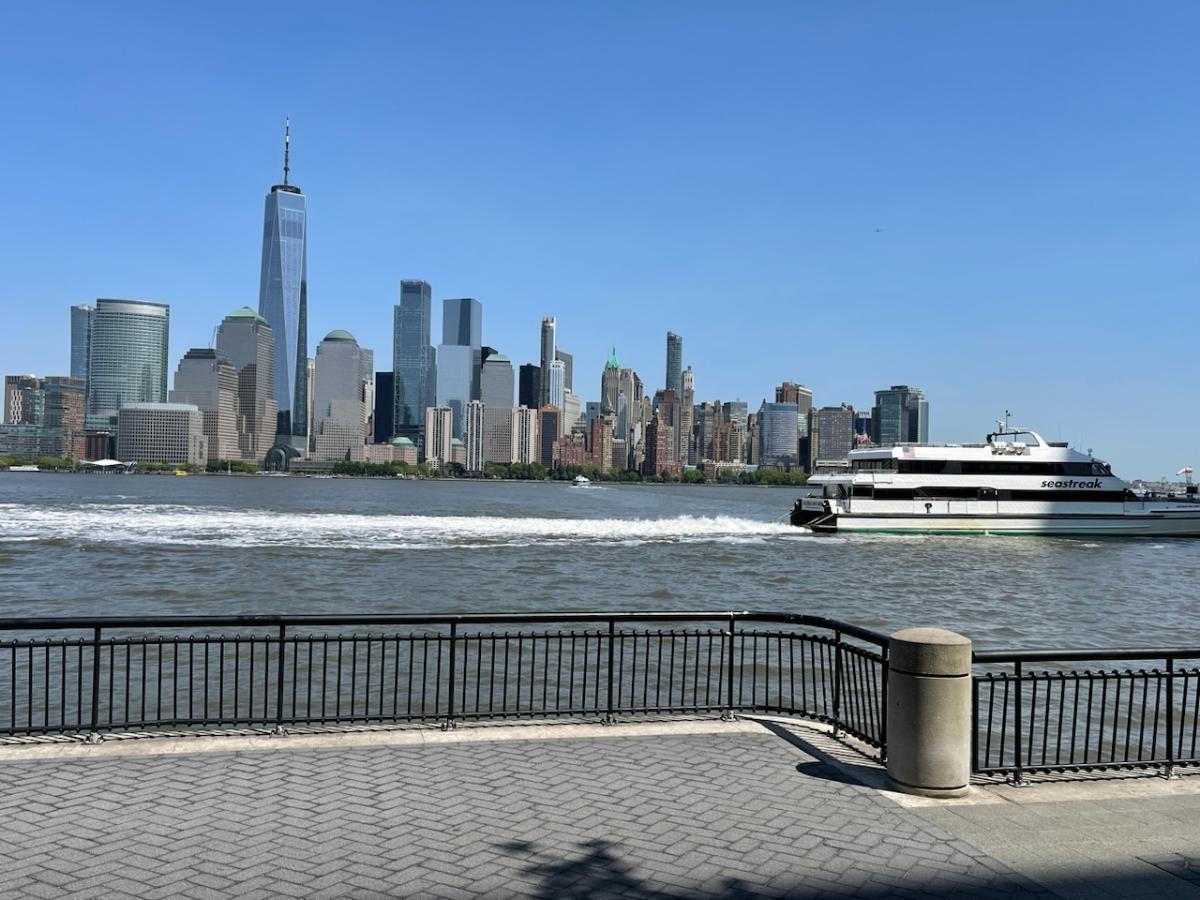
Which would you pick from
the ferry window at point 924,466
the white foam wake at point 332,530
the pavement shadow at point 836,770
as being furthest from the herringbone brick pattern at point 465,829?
the ferry window at point 924,466

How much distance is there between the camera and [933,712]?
7602 mm

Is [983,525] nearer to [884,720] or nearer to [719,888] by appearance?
[884,720]

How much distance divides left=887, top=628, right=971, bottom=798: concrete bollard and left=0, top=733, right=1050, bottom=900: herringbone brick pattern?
0.45 m

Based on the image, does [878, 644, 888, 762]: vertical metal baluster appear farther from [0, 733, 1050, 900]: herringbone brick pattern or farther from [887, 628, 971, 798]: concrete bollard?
[0, 733, 1050, 900]: herringbone brick pattern

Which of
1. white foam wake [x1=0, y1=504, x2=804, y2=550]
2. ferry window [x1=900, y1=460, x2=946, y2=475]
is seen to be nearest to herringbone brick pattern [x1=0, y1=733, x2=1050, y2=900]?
white foam wake [x1=0, y1=504, x2=804, y2=550]

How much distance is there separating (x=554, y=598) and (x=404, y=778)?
81.6 ft

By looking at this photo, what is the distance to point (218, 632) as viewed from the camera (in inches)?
890

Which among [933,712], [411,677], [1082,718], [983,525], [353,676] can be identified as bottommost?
[1082,718]

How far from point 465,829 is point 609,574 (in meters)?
34.1

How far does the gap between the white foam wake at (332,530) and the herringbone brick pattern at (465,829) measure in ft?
143

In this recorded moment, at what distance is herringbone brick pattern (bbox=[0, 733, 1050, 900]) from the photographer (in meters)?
5.86

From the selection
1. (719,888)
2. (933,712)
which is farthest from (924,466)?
(719,888)

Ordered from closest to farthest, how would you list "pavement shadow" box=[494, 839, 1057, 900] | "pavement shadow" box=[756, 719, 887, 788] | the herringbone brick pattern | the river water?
"pavement shadow" box=[494, 839, 1057, 900]
the herringbone brick pattern
"pavement shadow" box=[756, 719, 887, 788]
the river water

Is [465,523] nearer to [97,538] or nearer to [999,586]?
[97,538]
